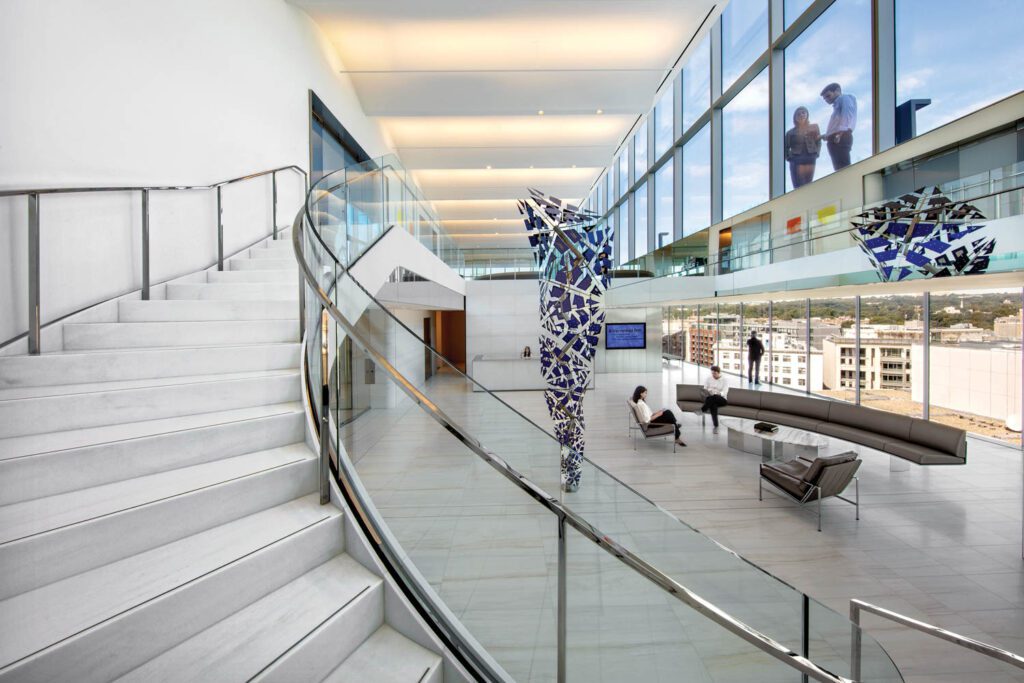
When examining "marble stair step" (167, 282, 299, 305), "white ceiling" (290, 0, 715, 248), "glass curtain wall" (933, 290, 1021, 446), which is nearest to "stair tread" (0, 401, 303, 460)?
"marble stair step" (167, 282, 299, 305)

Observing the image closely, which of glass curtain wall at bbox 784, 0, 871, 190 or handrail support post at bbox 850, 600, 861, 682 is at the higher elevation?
glass curtain wall at bbox 784, 0, 871, 190

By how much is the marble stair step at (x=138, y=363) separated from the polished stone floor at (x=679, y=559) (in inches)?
31.8

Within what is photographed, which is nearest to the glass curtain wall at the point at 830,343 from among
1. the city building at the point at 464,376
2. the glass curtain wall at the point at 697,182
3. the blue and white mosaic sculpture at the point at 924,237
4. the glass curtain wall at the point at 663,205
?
the city building at the point at 464,376

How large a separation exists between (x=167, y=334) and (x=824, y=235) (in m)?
8.20

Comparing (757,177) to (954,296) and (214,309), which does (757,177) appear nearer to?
(954,296)

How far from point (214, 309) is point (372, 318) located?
61.4 inches

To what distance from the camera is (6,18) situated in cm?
299

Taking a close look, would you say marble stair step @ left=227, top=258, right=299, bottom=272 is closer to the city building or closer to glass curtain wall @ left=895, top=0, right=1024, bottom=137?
the city building

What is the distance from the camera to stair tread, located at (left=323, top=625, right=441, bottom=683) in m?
1.57

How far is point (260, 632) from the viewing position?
4.99ft

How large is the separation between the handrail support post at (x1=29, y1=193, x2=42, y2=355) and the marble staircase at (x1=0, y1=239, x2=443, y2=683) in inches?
25.2

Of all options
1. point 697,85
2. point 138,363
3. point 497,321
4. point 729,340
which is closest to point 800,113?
point 697,85

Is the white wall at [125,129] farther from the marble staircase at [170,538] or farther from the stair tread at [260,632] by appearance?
the stair tread at [260,632]

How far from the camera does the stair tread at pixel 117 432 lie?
6.02 ft
